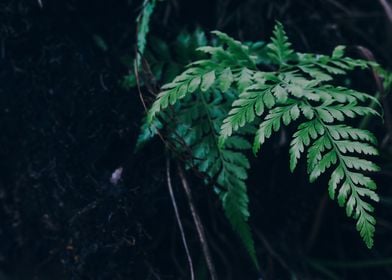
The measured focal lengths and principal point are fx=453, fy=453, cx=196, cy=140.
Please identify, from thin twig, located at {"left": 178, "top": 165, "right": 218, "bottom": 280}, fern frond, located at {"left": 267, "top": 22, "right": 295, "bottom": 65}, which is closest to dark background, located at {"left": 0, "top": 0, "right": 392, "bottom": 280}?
thin twig, located at {"left": 178, "top": 165, "right": 218, "bottom": 280}

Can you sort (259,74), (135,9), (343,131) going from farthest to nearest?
(135,9)
(259,74)
(343,131)

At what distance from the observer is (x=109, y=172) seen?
151cm

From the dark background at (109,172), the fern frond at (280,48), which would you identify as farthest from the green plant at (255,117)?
the dark background at (109,172)

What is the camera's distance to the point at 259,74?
1316mm

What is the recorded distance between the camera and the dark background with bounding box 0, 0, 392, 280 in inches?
58.2

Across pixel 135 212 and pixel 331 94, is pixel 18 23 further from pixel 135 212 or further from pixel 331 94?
pixel 331 94

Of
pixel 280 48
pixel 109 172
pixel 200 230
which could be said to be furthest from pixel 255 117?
pixel 109 172

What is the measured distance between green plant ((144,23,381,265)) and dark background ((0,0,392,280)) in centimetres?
18

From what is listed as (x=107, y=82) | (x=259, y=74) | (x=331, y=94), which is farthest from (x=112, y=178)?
(x=331, y=94)

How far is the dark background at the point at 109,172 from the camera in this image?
1479 mm

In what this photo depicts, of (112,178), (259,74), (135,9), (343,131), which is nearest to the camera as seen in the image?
(343,131)

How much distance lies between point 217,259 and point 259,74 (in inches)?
28.6

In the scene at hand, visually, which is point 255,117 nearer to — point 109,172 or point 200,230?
point 200,230

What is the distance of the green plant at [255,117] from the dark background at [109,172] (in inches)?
7.2
